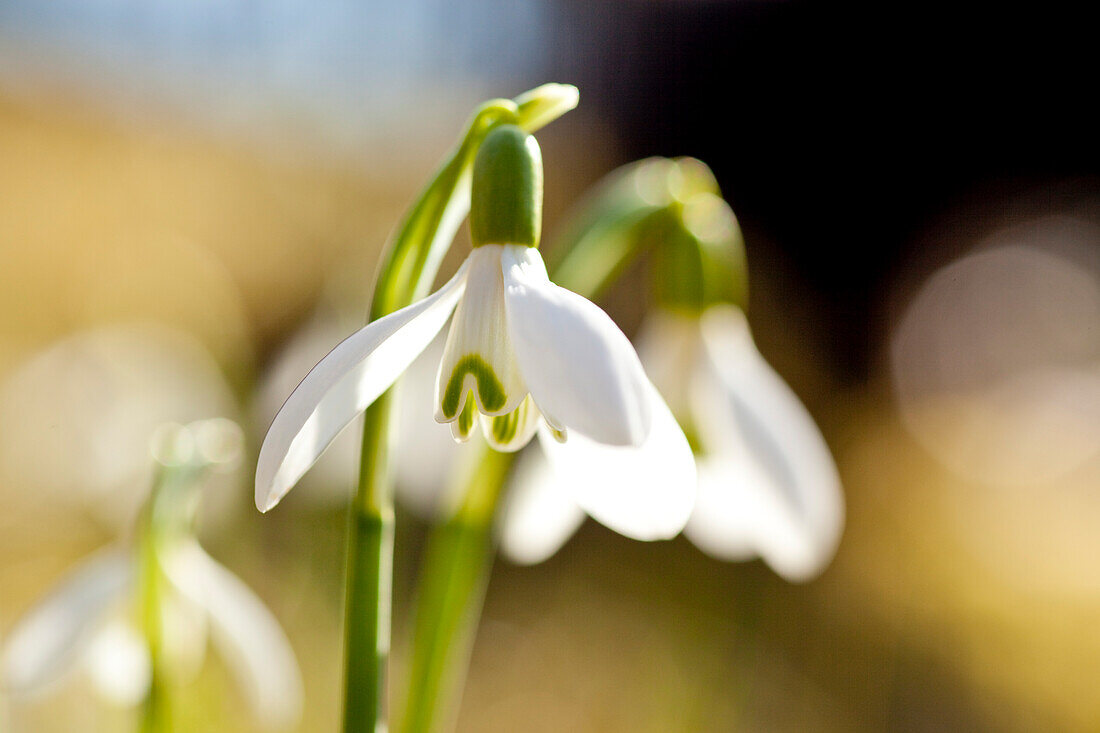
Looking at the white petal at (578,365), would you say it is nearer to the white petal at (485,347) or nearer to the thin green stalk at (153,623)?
the white petal at (485,347)

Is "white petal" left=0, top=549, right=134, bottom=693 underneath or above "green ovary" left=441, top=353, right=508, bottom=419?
underneath

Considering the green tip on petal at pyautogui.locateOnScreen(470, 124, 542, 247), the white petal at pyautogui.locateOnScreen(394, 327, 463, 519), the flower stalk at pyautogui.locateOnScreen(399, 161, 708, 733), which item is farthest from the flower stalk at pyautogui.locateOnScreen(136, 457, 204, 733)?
the white petal at pyautogui.locateOnScreen(394, 327, 463, 519)

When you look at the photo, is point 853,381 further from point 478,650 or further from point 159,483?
point 159,483

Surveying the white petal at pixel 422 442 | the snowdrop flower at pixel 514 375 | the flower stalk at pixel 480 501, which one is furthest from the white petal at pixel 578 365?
the white petal at pixel 422 442

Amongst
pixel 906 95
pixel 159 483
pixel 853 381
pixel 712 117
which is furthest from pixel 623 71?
pixel 159 483

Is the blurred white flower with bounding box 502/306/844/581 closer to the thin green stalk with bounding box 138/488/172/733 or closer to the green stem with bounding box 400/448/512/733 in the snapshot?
the green stem with bounding box 400/448/512/733

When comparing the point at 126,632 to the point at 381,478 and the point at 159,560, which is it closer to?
the point at 159,560

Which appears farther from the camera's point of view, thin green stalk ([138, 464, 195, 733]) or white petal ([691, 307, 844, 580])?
white petal ([691, 307, 844, 580])

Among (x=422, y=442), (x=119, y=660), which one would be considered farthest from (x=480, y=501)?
(x=422, y=442)
